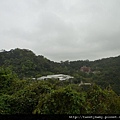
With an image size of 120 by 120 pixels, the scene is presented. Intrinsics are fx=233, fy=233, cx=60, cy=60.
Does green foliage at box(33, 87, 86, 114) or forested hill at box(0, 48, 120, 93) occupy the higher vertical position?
forested hill at box(0, 48, 120, 93)

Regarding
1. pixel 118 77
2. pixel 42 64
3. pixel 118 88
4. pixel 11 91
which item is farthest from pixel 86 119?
pixel 42 64

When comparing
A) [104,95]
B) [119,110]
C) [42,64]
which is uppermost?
[42,64]

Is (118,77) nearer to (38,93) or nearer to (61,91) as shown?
(38,93)

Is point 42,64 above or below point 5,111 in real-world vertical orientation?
above

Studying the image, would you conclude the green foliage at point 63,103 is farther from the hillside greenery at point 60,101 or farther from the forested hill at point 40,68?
the forested hill at point 40,68

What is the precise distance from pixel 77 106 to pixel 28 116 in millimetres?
3222

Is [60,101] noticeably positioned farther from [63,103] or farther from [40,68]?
[40,68]

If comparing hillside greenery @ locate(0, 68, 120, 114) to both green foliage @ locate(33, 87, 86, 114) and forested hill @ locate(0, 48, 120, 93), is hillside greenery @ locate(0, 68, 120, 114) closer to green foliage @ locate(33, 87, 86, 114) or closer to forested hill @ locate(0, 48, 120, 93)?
green foliage @ locate(33, 87, 86, 114)

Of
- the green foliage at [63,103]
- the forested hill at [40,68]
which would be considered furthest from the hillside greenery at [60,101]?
the forested hill at [40,68]

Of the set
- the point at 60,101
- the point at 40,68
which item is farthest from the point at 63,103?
the point at 40,68

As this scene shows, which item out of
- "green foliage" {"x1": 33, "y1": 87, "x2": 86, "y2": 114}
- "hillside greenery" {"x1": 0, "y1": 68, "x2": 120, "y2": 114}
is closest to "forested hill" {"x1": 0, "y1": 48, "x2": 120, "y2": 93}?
"hillside greenery" {"x1": 0, "y1": 68, "x2": 120, "y2": 114}

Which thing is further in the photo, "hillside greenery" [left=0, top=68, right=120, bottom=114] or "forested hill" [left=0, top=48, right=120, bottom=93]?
"forested hill" [left=0, top=48, right=120, bottom=93]

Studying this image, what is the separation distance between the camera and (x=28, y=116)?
585 centimetres

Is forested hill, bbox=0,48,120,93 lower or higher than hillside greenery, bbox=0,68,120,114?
higher
